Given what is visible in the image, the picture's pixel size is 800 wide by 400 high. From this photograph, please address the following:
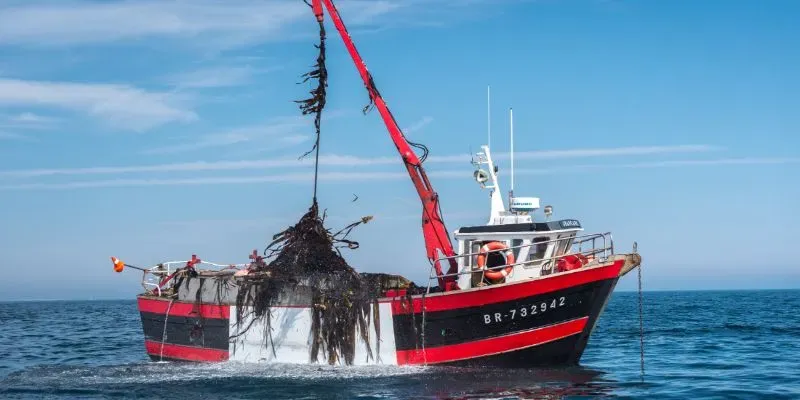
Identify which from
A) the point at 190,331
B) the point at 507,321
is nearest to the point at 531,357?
the point at 507,321

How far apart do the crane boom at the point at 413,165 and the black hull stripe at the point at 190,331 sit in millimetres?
6063

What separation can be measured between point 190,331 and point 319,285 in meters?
4.89

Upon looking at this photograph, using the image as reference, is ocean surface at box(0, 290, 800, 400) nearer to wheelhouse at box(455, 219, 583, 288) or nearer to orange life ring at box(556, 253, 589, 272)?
wheelhouse at box(455, 219, 583, 288)

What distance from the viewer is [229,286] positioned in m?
22.9

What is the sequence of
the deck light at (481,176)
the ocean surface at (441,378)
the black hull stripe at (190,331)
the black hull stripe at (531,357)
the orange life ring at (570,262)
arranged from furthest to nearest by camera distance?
the black hull stripe at (190,331) → the deck light at (481,176) → the orange life ring at (570,262) → the black hull stripe at (531,357) → the ocean surface at (441,378)

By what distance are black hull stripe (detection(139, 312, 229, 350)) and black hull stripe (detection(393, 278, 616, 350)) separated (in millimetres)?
5982

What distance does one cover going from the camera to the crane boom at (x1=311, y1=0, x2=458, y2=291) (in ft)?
73.9

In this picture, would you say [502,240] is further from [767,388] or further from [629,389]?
[767,388]

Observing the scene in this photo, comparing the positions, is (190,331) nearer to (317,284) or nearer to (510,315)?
(317,284)

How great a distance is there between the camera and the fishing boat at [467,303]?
19562 millimetres

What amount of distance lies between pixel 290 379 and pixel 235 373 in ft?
6.60

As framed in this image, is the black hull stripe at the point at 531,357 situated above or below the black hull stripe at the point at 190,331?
below

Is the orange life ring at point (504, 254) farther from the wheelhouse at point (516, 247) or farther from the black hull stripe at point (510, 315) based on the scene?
the black hull stripe at point (510, 315)

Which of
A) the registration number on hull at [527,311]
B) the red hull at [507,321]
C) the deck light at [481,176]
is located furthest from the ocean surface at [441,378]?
the deck light at [481,176]
